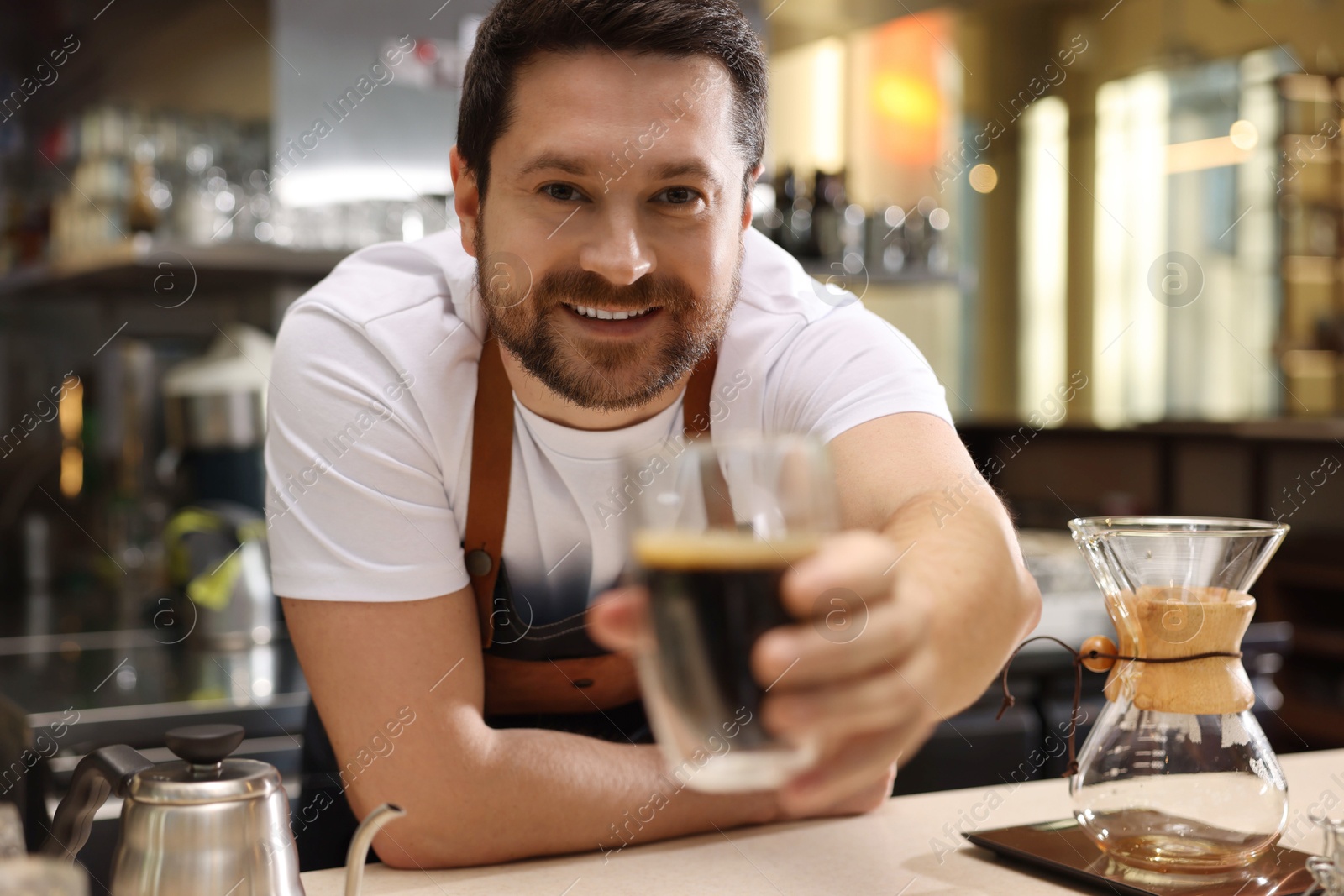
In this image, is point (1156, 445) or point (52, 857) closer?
point (52, 857)

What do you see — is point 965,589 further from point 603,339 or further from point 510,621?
point 510,621

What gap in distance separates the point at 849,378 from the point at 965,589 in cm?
45

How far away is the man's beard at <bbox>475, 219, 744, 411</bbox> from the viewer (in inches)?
47.9

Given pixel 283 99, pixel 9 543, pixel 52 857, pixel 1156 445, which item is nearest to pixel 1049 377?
Result: pixel 1156 445

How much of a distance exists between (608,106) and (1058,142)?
534 cm

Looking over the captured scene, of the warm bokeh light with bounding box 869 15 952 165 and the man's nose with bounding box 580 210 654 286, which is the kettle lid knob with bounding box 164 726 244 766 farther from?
the warm bokeh light with bounding box 869 15 952 165

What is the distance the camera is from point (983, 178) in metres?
6.27

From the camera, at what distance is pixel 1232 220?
5.56m

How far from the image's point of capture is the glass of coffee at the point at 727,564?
1.84ft

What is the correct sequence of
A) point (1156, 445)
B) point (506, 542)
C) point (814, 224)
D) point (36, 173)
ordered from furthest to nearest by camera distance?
point (1156, 445) < point (36, 173) < point (814, 224) < point (506, 542)

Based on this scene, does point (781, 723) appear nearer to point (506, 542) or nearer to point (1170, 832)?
point (1170, 832)

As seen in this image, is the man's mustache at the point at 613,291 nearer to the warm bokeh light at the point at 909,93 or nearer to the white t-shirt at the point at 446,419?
the white t-shirt at the point at 446,419

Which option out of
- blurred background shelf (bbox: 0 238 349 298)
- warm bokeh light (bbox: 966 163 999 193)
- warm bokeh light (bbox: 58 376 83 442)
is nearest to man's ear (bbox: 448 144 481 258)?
blurred background shelf (bbox: 0 238 349 298)

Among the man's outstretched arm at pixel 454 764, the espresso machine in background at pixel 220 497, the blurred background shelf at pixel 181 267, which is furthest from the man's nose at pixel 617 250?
the blurred background shelf at pixel 181 267
